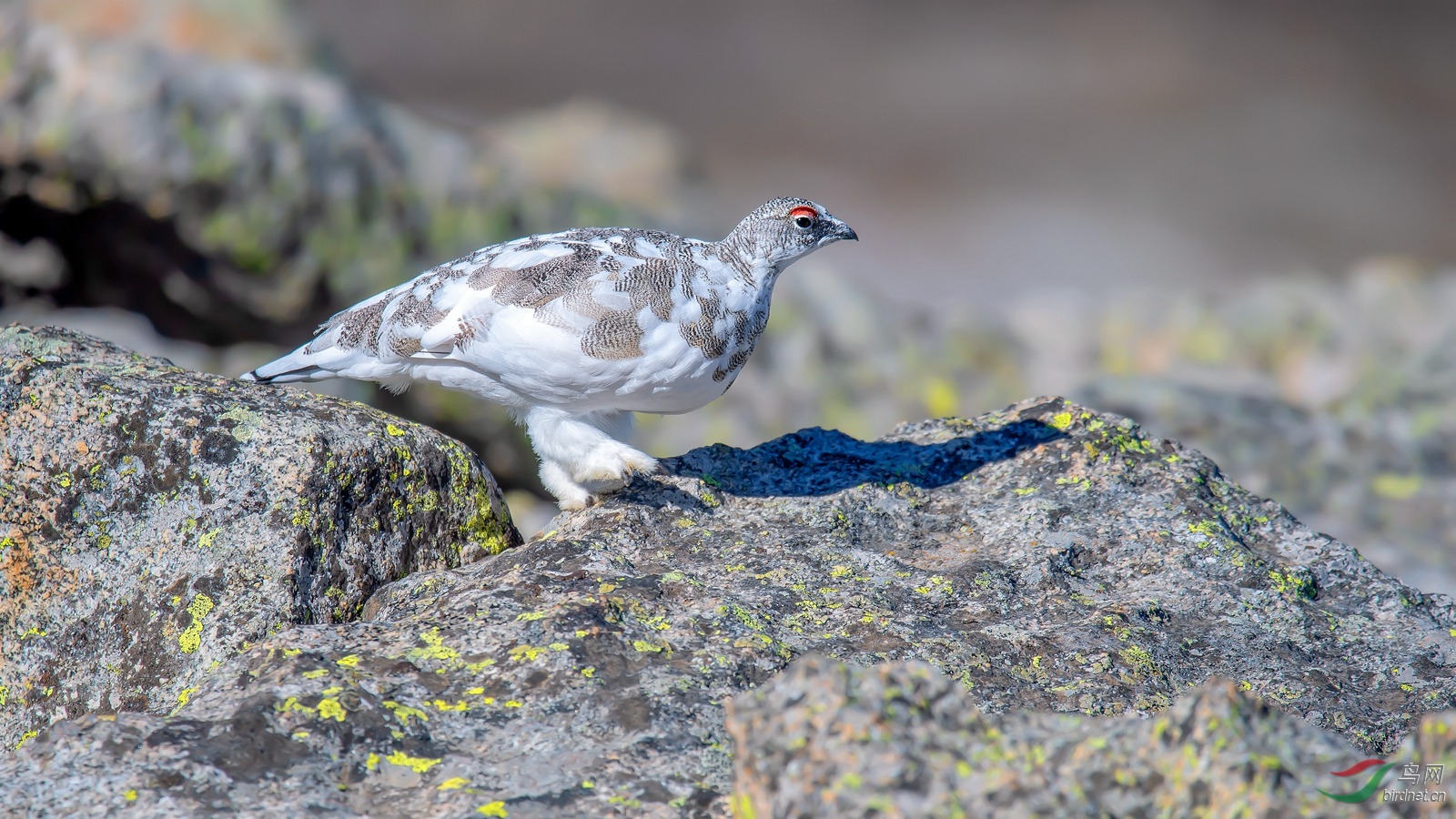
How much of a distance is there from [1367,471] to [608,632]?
6.35 metres

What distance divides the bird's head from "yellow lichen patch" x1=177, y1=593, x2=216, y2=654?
7.42 feet

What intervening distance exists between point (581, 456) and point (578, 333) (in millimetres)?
507

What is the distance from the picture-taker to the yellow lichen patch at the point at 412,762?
101 inches

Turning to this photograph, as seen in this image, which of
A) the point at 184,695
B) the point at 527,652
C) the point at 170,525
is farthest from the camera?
the point at 170,525

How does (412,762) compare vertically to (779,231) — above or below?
below

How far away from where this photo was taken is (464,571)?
143 inches

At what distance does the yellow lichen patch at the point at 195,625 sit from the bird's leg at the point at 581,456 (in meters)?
1.30

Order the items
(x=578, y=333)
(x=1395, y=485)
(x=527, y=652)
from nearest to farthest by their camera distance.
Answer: (x=527, y=652) → (x=578, y=333) → (x=1395, y=485)

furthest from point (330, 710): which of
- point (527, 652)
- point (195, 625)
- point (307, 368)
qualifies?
point (307, 368)

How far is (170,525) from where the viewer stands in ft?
11.3

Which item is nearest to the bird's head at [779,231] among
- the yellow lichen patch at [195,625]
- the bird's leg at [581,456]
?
the bird's leg at [581,456]

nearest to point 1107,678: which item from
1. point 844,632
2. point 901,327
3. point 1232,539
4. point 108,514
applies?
point 844,632

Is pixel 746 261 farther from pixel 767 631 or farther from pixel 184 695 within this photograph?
pixel 184 695

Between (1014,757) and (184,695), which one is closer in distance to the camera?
(1014,757)
